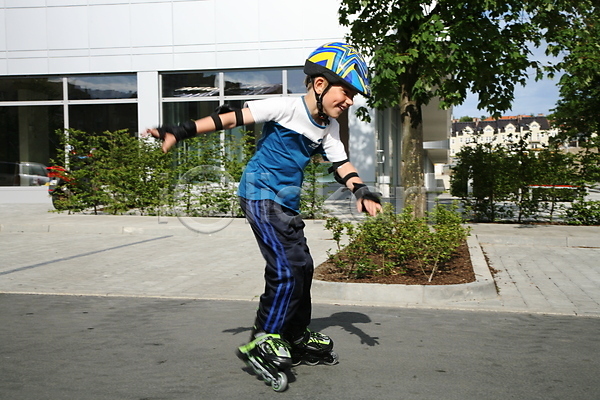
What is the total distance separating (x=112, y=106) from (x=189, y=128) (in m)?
18.8

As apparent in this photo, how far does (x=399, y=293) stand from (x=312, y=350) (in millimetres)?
2473

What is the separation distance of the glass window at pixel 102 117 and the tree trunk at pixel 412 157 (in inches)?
476

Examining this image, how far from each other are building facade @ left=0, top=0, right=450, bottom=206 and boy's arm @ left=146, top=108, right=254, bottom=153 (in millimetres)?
15707

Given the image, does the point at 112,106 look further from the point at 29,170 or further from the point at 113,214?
the point at 113,214

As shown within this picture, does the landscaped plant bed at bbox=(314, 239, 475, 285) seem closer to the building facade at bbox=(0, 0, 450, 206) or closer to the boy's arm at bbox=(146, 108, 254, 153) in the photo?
the boy's arm at bbox=(146, 108, 254, 153)

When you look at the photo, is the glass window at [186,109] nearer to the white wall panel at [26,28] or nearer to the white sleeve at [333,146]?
the white wall panel at [26,28]

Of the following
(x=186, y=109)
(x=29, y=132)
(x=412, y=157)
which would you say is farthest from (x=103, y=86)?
(x=412, y=157)

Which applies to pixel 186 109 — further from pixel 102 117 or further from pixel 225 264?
pixel 225 264

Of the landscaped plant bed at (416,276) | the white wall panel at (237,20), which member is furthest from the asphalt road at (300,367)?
the white wall panel at (237,20)

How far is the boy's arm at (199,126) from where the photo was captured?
3.39 metres

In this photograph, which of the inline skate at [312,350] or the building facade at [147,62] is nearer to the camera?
the inline skate at [312,350]

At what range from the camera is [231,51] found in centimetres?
2008

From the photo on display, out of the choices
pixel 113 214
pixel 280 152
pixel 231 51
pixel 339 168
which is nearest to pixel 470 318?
pixel 339 168

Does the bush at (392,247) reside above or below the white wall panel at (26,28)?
below
